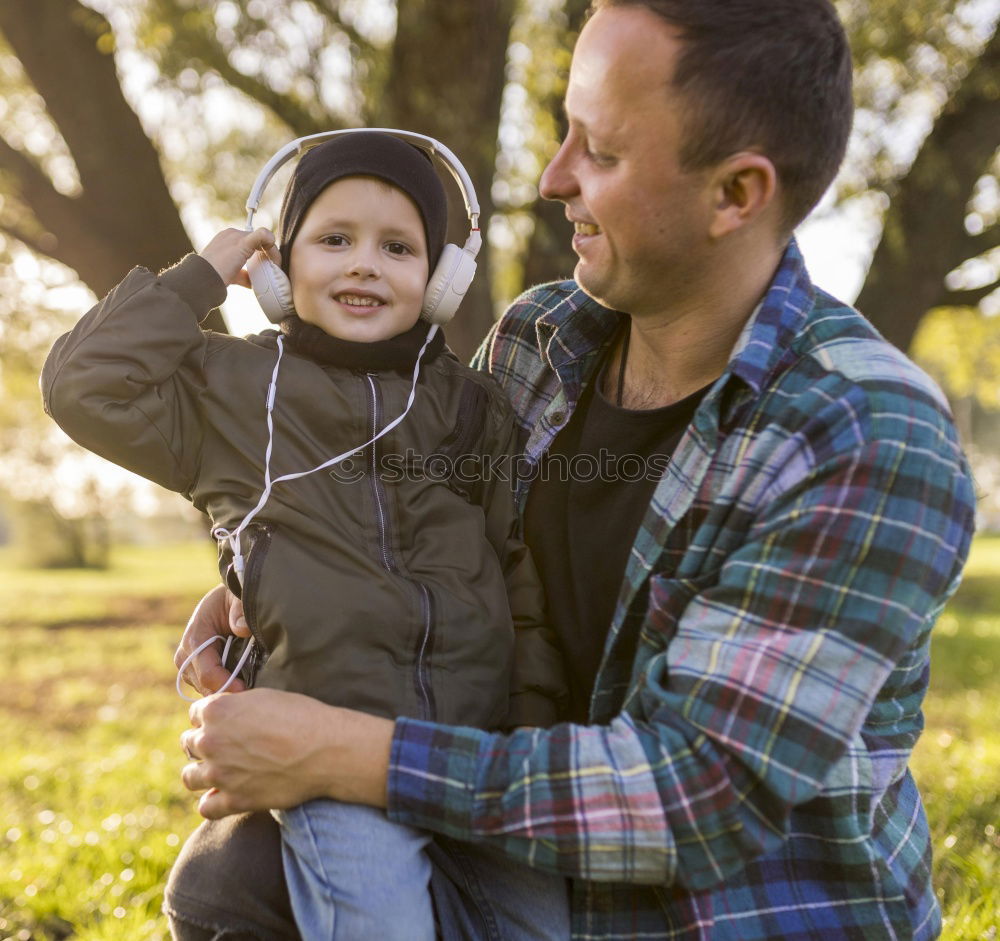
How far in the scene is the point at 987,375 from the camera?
1666 centimetres

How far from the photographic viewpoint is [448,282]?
240cm

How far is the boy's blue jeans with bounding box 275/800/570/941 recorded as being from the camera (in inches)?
69.5

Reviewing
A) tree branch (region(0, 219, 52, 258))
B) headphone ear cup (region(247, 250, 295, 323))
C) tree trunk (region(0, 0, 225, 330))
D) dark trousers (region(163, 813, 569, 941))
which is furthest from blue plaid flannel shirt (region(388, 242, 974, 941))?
tree branch (region(0, 219, 52, 258))

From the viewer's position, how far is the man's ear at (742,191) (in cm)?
214

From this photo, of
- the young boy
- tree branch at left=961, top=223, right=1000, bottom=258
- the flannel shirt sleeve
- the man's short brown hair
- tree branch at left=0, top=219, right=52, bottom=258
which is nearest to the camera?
the flannel shirt sleeve

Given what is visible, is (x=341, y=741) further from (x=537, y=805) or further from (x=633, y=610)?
(x=633, y=610)

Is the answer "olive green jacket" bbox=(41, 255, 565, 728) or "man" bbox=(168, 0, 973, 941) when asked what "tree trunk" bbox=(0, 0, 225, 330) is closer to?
"olive green jacket" bbox=(41, 255, 565, 728)

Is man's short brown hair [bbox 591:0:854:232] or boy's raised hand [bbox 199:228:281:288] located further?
boy's raised hand [bbox 199:228:281:288]

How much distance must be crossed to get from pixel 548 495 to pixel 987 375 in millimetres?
16326

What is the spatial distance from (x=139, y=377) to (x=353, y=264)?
A: 21.0 inches

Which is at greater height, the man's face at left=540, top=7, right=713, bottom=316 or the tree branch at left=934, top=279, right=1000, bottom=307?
the man's face at left=540, top=7, right=713, bottom=316

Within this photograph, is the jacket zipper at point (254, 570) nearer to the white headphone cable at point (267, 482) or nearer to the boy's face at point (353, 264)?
the white headphone cable at point (267, 482)

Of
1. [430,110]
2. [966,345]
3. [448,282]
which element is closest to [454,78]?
[430,110]

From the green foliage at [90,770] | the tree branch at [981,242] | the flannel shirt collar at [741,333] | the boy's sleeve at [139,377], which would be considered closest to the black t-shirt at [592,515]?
the flannel shirt collar at [741,333]
